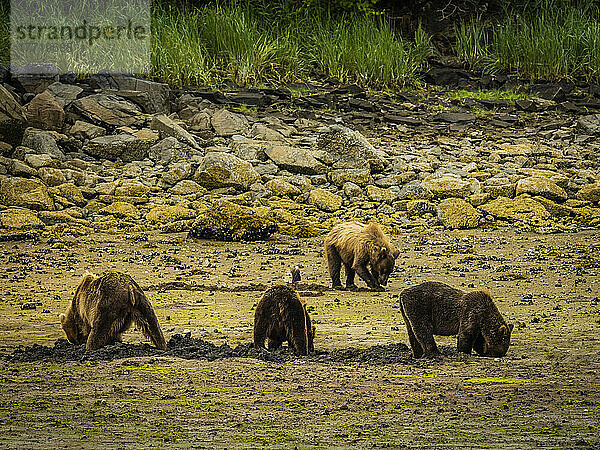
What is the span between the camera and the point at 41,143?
54.2 ft

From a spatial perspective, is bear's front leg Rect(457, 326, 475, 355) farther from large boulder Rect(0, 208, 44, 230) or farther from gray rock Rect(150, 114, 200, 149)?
gray rock Rect(150, 114, 200, 149)

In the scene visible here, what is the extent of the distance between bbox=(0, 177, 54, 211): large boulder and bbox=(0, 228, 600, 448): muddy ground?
4.18m

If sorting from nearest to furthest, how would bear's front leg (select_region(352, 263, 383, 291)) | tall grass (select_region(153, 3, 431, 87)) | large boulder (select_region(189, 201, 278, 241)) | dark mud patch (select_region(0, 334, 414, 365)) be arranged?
dark mud patch (select_region(0, 334, 414, 365))
bear's front leg (select_region(352, 263, 383, 291))
large boulder (select_region(189, 201, 278, 241))
tall grass (select_region(153, 3, 431, 87))

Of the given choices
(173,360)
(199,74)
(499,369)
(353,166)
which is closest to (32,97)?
(199,74)

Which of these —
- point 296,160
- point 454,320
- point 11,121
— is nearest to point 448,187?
point 296,160

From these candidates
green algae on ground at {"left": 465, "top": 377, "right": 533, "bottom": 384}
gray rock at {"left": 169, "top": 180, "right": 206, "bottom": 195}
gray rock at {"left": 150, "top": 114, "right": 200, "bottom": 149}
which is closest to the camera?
green algae on ground at {"left": 465, "top": 377, "right": 533, "bottom": 384}

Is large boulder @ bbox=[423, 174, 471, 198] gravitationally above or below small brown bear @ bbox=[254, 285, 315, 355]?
above

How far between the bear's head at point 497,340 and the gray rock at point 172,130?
39.1ft

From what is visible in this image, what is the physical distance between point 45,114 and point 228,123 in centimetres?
391

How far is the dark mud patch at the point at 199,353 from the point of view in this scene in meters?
6.14

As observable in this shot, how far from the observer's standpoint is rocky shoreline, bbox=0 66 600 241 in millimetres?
14570

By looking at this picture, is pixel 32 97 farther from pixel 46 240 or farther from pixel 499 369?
pixel 499 369

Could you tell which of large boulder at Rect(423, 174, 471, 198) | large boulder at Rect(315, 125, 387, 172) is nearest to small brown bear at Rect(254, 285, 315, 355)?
large boulder at Rect(423, 174, 471, 198)

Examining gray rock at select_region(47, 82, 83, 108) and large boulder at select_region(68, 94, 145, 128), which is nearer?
large boulder at select_region(68, 94, 145, 128)
